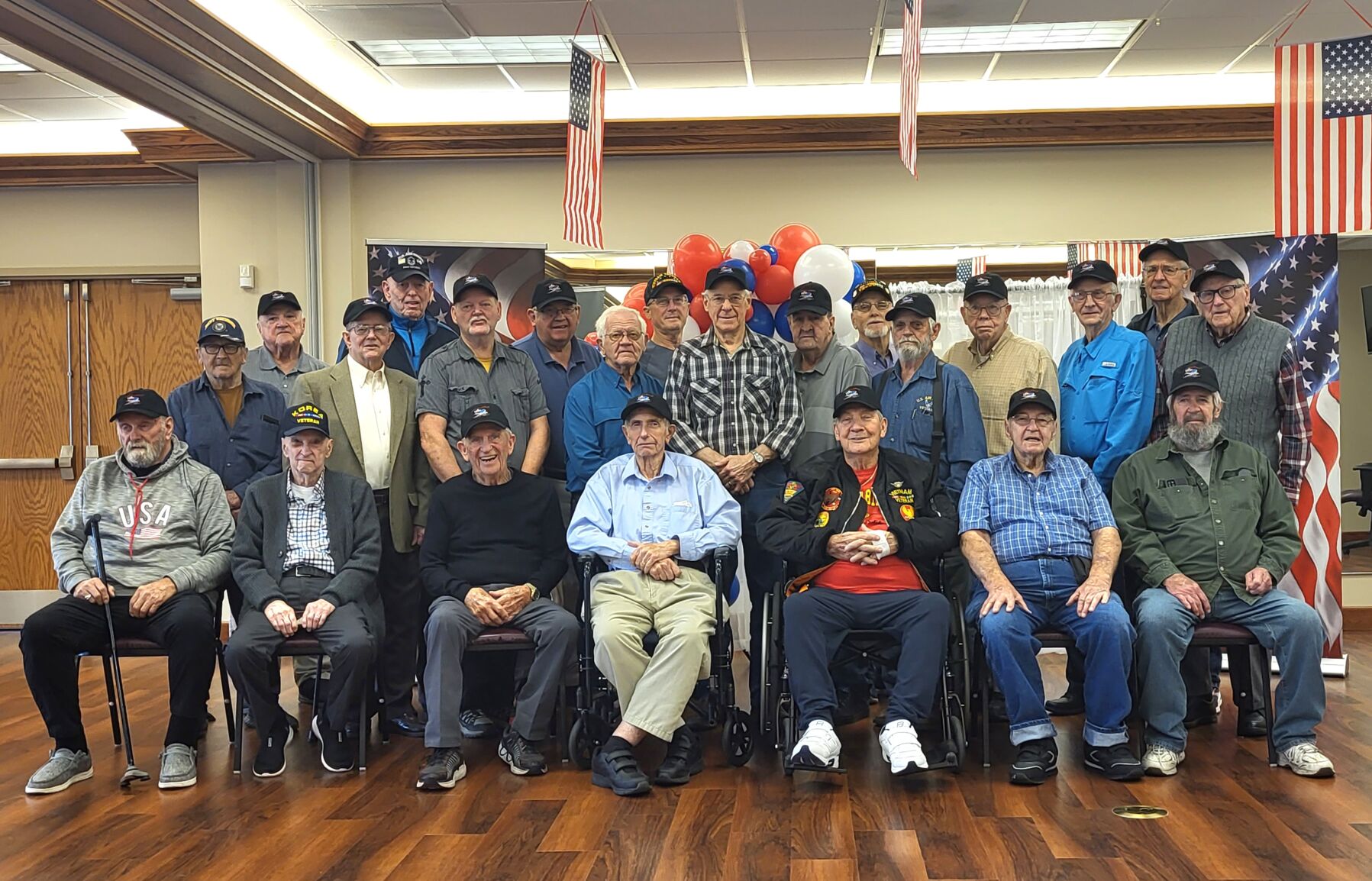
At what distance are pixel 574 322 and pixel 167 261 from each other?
435 cm

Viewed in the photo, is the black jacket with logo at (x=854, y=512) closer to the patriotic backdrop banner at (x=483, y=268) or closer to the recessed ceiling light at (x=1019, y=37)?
the recessed ceiling light at (x=1019, y=37)

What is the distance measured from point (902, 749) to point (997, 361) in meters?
1.62

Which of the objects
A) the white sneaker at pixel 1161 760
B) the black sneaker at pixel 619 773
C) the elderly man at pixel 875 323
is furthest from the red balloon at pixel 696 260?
the white sneaker at pixel 1161 760

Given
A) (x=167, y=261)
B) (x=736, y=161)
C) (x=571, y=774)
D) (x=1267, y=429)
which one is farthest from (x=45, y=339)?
(x=1267, y=429)

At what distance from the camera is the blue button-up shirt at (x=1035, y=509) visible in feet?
13.4

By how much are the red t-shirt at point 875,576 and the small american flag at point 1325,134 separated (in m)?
2.41

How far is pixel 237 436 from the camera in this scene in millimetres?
4660

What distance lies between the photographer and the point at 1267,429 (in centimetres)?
446

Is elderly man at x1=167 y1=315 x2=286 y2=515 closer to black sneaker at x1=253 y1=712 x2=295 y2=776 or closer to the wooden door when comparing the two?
black sneaker at x1=253 y1=712 x2=295 y2=776

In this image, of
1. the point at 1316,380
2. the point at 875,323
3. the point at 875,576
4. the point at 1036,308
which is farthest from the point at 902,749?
the point at 1036,308

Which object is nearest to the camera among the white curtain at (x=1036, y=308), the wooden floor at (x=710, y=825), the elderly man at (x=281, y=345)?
the wooden floor at (x=710, y=825)

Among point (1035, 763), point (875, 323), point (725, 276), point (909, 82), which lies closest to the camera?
point (1035, 763)

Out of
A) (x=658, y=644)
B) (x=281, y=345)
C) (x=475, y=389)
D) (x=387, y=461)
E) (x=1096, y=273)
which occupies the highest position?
(x=1096, y=273)

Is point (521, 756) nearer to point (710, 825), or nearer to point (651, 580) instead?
point (651, 580)
